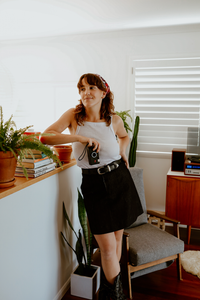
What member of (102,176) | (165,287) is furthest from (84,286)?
(102,176)

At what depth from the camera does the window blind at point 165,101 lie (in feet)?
10.9

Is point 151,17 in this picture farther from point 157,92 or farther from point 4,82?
point 4,82

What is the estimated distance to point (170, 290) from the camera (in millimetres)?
2096

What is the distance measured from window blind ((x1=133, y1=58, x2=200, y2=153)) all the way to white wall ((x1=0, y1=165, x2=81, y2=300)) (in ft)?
5.66

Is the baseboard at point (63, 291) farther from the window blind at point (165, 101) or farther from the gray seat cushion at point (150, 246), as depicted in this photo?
the window blind at point (165, 101)

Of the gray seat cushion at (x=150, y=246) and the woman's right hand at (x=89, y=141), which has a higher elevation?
the woman's right hand at (x=89, y=141)

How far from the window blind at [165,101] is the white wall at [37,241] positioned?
1.72 m

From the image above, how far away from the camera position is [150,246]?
1.98 m

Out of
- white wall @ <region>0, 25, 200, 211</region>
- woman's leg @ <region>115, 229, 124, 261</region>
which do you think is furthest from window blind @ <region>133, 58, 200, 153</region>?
woman's leg @ <region>115, 229, 124, 261</region>

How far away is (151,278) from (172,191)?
1018 millimetres

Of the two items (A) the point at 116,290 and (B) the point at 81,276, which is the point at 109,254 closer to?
(A) the point at 116,290

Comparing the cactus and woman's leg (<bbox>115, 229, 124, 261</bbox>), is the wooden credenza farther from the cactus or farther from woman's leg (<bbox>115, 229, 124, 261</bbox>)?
woman's leg (<bbox>115, 229, 124, 261</bbox>)

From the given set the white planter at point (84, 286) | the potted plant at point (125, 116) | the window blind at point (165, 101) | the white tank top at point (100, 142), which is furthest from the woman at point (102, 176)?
the window blind at point (165, 101)

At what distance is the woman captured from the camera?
64.6 inches
